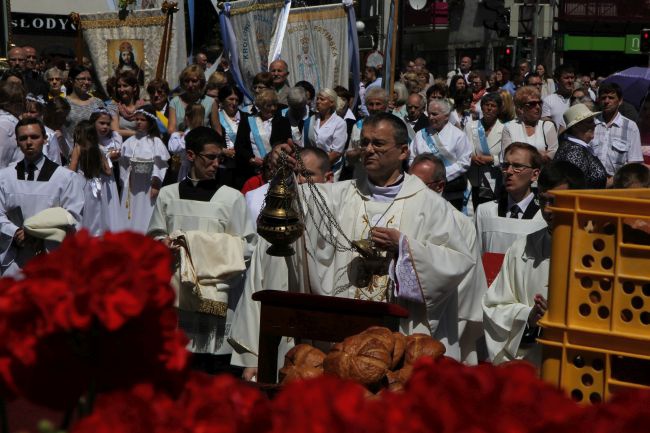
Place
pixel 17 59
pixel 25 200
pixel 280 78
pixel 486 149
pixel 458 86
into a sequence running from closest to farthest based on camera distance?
pixel 25 200 < pixel 486 149 < pixel 280 78 < pixel 17 59 < pixel 458 86

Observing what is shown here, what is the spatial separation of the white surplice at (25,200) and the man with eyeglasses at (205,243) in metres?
1.44

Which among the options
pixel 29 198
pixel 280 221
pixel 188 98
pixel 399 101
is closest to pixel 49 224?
pixel 29 198

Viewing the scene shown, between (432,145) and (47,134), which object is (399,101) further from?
(47,134)

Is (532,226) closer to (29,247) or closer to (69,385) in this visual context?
(29,247)

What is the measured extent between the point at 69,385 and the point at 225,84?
11434 millimetres

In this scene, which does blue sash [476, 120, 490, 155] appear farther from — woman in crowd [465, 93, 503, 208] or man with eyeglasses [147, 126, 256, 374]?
man with eyeglasses [147, 126, 256, 374]

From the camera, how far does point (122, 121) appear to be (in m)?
12.5

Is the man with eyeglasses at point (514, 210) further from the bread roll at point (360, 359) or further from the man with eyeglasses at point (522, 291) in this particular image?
the bread roll at point (360, 359)

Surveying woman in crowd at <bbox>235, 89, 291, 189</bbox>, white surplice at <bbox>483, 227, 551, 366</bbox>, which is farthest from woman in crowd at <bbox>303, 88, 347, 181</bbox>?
white surplice at <bbox>483, 227, 551, 366</bbox>

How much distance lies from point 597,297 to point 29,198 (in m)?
5.81

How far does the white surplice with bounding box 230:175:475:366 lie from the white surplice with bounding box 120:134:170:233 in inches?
178

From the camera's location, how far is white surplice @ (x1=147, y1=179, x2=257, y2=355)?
7238 millimetres

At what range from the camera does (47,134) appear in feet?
38.0

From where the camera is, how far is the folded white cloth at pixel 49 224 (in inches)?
317
